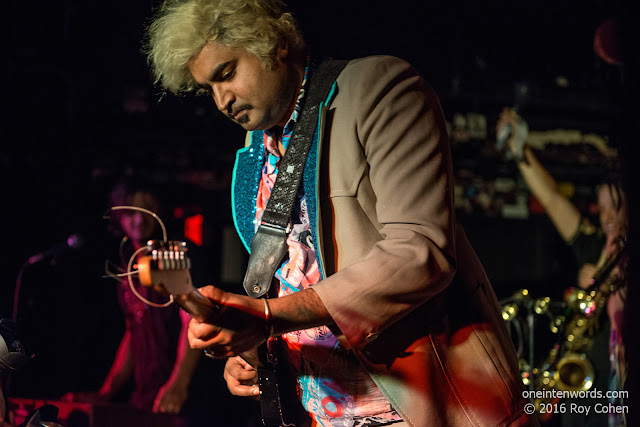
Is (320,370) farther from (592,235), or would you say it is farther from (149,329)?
(592,235)

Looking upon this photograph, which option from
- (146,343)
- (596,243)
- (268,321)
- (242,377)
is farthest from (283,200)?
(596,243)

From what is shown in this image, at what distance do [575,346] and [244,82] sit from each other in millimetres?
4174

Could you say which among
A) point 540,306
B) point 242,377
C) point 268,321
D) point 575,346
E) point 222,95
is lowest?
point 575,346

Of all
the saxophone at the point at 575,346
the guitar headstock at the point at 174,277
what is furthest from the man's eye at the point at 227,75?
the saxophone at the point at 575,346

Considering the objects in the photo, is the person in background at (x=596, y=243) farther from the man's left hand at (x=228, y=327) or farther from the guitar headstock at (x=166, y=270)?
the guitar headstock at (x=166, y=270)

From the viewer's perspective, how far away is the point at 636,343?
4.76 ft

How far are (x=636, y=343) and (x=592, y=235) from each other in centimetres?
334

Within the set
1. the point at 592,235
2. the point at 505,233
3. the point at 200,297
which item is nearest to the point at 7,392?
the point at 200,297

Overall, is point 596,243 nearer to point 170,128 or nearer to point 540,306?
point 540,306

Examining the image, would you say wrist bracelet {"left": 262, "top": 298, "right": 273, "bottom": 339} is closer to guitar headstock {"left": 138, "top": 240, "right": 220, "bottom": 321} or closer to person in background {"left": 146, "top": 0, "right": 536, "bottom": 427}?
person in background {"left": 146, "top": 0, "right": 536, "bottom": 427}

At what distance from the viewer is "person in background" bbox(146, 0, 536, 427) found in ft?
4.32

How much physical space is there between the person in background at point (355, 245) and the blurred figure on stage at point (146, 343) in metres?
2.52

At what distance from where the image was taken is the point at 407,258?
1311 millimetres

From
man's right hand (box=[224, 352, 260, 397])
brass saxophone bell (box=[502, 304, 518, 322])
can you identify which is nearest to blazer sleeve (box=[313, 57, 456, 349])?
man's right hand (box=[224, 352, 260, 397])
